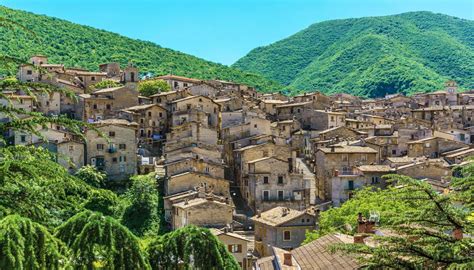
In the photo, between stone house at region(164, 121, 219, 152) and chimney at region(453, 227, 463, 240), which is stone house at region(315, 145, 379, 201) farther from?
chimney at region(453, 227, 463, 240)

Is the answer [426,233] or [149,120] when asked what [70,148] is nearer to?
[149,120]

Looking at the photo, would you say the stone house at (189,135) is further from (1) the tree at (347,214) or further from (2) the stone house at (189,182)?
(1) the tree at (347,214)

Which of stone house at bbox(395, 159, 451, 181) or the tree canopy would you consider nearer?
the tree canopy

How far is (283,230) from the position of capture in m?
47.3

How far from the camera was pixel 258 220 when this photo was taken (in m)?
49.6

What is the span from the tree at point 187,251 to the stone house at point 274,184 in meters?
42.0

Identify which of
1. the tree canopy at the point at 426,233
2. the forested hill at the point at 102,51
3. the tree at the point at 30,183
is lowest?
the tree canopy at the point at 426,233

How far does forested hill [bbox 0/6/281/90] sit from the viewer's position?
442 ft

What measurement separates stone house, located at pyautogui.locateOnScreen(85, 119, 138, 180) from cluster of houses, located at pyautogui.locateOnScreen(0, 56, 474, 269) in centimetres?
9

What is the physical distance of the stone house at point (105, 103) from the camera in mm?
74688

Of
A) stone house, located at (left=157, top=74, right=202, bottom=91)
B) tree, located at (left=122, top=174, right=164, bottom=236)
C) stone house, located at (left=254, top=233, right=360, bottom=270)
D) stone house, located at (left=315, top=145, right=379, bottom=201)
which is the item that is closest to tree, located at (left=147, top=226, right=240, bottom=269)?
stone house, located at (left=254, top=233, right=360, bottom=270)

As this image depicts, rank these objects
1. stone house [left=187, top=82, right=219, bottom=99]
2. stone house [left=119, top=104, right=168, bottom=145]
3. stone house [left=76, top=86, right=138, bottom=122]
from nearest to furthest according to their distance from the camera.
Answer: stone house [left=119, top=104, right=168, bottom=145], stone house [left=76, top=86, right=138, bottom=122], stone house [left=187, top=82, right=219, bottom=99]

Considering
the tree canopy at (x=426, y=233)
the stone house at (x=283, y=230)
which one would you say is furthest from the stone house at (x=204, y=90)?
the tree canopy at (x=426, y=233)

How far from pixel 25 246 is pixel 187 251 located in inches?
275
